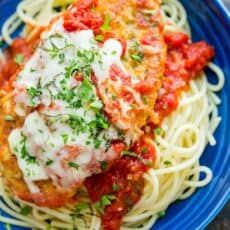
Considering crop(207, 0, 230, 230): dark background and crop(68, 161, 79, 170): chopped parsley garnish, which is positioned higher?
crop(68, 161, 79, 170): chopped parsley garnish

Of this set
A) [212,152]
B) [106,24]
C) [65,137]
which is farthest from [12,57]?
[212,152]

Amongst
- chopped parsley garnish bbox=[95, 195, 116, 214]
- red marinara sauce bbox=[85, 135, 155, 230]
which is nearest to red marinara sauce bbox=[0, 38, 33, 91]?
red marinara sauce bbox=[85, 135, 155, 230]

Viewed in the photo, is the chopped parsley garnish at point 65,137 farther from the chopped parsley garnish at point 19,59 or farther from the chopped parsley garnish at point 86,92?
the chopped parsley garnish at point 19,59

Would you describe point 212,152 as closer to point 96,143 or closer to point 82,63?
point 96,143

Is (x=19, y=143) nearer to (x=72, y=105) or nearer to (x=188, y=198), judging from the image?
(x=72, y=105)

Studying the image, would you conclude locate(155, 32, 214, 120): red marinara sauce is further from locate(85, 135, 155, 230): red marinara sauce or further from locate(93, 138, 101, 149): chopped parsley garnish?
locate(93, 138, 101, 149): chopped parsley garnish

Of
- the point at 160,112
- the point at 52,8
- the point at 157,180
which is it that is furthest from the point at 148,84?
the point at 52,8
